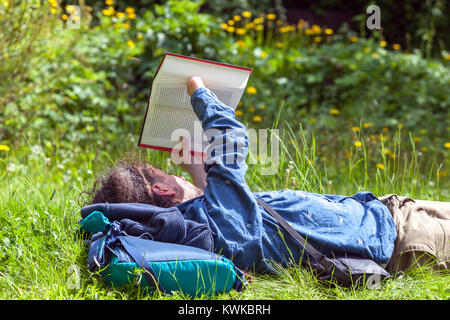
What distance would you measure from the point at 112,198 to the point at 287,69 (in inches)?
138

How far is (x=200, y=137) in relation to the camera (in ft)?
7.91

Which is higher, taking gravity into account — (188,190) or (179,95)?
(179,95)

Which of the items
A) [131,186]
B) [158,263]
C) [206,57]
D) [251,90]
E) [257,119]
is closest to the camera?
[158,263]

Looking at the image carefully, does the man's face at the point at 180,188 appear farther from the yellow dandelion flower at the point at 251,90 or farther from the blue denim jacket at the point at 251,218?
the yellow dandelion flower at the point at 251,90

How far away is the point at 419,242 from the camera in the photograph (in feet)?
6.82

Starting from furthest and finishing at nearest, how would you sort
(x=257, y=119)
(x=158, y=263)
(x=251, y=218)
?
(x=257, y=119)
(x=251, y=218)
(x=158, y=263)

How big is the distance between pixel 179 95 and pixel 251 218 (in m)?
0.62

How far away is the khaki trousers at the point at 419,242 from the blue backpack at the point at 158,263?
652 millimetres

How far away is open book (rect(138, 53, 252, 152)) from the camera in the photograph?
2.14 meters

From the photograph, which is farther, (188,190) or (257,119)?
(257,119)

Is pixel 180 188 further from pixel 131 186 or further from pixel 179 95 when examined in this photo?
pixel 179 95

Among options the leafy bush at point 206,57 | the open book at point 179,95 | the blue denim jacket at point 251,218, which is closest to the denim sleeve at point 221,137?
the blue denim jacket at point 251,218

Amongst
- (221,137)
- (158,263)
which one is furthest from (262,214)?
(158,263)

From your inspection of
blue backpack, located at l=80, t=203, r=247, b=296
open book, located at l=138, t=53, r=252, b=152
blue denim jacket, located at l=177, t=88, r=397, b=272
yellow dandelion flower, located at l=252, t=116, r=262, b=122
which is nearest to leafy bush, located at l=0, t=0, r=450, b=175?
yellow dandelion flower, located at l=252, t=116, r=262, b=122
